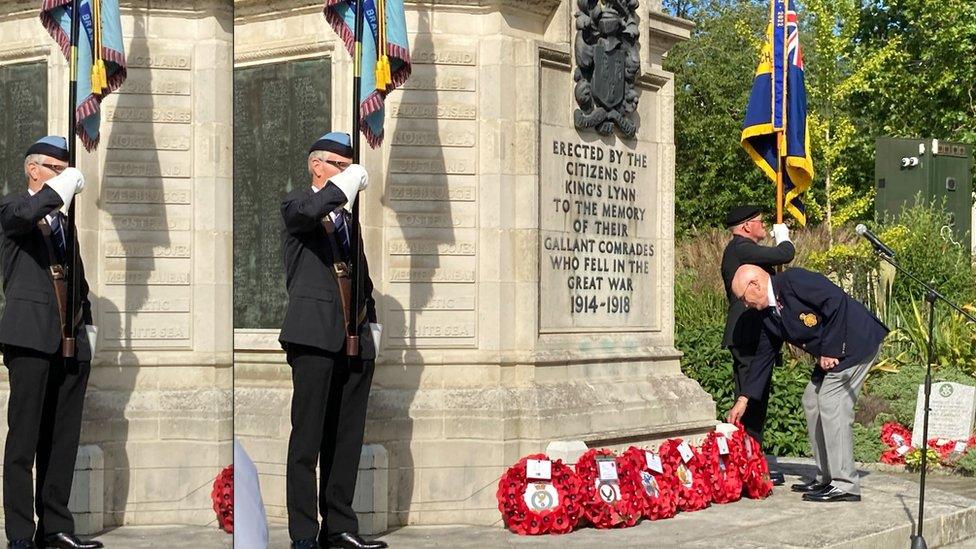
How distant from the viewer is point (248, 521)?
1869mm

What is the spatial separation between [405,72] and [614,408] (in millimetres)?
2748

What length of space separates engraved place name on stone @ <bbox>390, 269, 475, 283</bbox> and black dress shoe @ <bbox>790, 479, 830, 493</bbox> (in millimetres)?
2644

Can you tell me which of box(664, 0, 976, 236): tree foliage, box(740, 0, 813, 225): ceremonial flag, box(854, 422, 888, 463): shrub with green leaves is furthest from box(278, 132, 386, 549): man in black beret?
box(664, 0, 976, 236): tree foliage

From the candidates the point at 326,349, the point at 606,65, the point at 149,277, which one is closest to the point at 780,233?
the point at 606,65

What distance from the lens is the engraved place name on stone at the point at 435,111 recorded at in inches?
308

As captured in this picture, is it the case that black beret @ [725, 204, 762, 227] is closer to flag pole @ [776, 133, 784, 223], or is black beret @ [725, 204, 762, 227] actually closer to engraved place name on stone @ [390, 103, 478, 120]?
flag pole @ [776, 133, 784, 223]

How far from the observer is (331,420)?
625 centimetres

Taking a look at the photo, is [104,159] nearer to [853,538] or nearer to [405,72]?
[405,72]

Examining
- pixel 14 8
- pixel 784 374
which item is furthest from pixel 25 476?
pixel 784 374

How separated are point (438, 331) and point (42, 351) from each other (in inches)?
233

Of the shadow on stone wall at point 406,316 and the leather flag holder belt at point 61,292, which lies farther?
the shadow on stone wall at point 406,316

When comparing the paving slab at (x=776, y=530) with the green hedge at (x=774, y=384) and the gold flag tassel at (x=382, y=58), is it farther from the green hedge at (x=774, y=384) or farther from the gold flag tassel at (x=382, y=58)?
the green hedge at (x=774, y=384)

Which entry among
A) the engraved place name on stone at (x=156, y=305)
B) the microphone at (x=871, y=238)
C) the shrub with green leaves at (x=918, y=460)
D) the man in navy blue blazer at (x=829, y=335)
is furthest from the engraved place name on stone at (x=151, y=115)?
the shrub with green leaves at (x=918, y=460)

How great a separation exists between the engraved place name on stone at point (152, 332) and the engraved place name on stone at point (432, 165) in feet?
19.6
